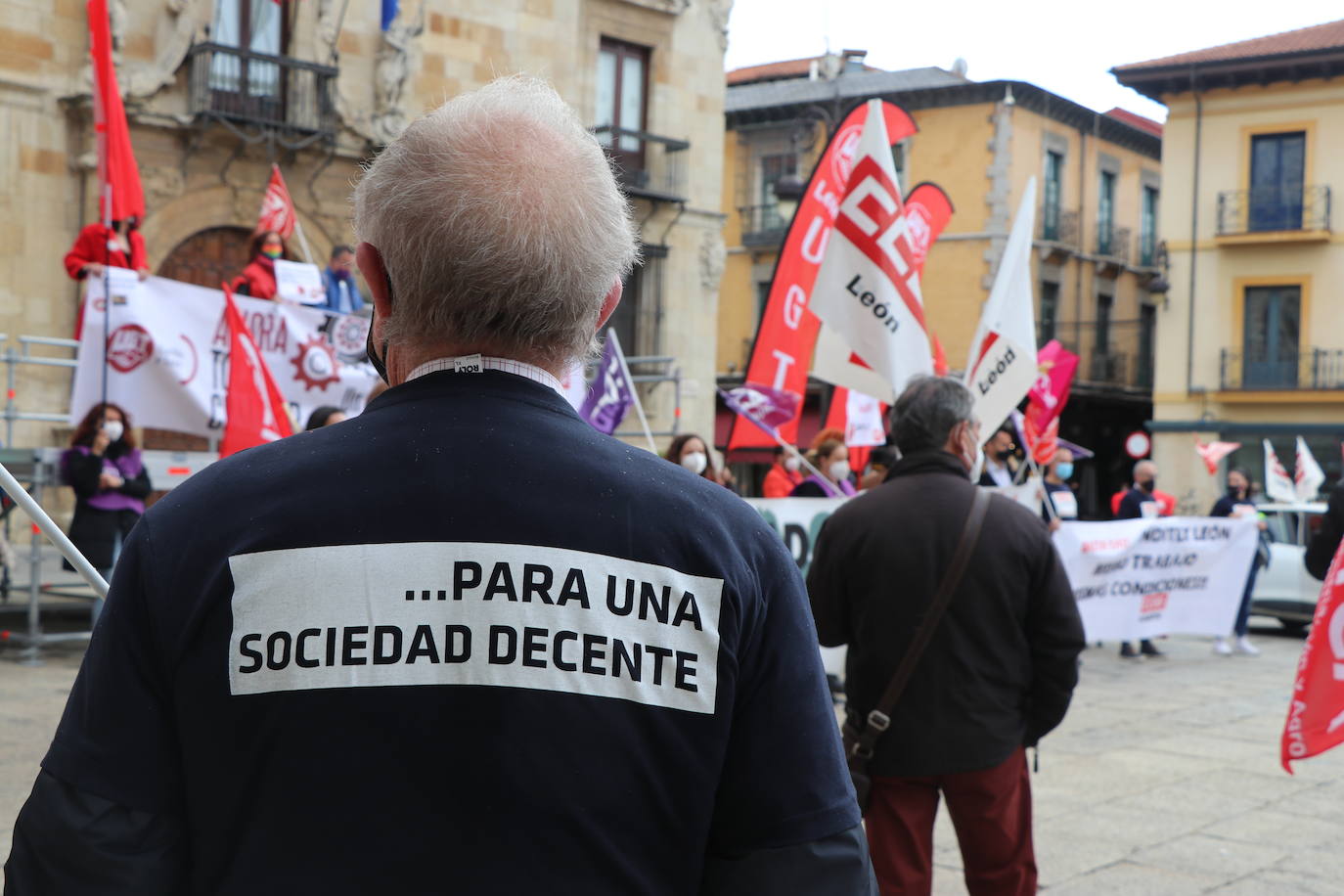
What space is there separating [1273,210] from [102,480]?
98.9 feet

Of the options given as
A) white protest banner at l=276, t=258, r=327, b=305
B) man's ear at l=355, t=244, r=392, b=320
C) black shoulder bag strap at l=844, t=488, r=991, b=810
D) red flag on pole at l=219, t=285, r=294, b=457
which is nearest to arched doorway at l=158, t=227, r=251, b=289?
white protest banner at l=276, t=258, r=327, b=305

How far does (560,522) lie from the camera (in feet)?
4.92

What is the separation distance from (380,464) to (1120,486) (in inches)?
1615

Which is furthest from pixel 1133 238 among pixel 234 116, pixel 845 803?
pixel 845 803

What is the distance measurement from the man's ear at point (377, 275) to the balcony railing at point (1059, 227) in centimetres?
3672

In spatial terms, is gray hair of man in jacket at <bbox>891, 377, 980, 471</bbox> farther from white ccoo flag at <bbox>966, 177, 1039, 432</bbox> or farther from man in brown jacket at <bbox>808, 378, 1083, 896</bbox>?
white ccoo flag at <bbox>966, 177, 1039, 432</bbox>

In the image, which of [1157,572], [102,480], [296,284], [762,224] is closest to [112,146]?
[296,284]

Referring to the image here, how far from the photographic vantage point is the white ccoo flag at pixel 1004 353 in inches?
290

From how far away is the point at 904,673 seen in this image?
3.93 metres

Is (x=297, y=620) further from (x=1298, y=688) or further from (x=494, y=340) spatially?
(x=1298, y=688)

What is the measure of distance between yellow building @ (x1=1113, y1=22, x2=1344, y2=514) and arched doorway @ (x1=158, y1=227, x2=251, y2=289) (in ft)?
76.3

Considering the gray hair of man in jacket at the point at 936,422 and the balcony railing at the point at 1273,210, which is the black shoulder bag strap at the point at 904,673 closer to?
the gray hair of man in jacket at the point at 936,422

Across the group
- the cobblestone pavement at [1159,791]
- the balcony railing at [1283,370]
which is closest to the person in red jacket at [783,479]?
the cobblestone pavement at [1159,791]

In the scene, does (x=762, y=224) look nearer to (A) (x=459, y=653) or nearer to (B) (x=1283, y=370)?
(B) (x=1283, y=370)
